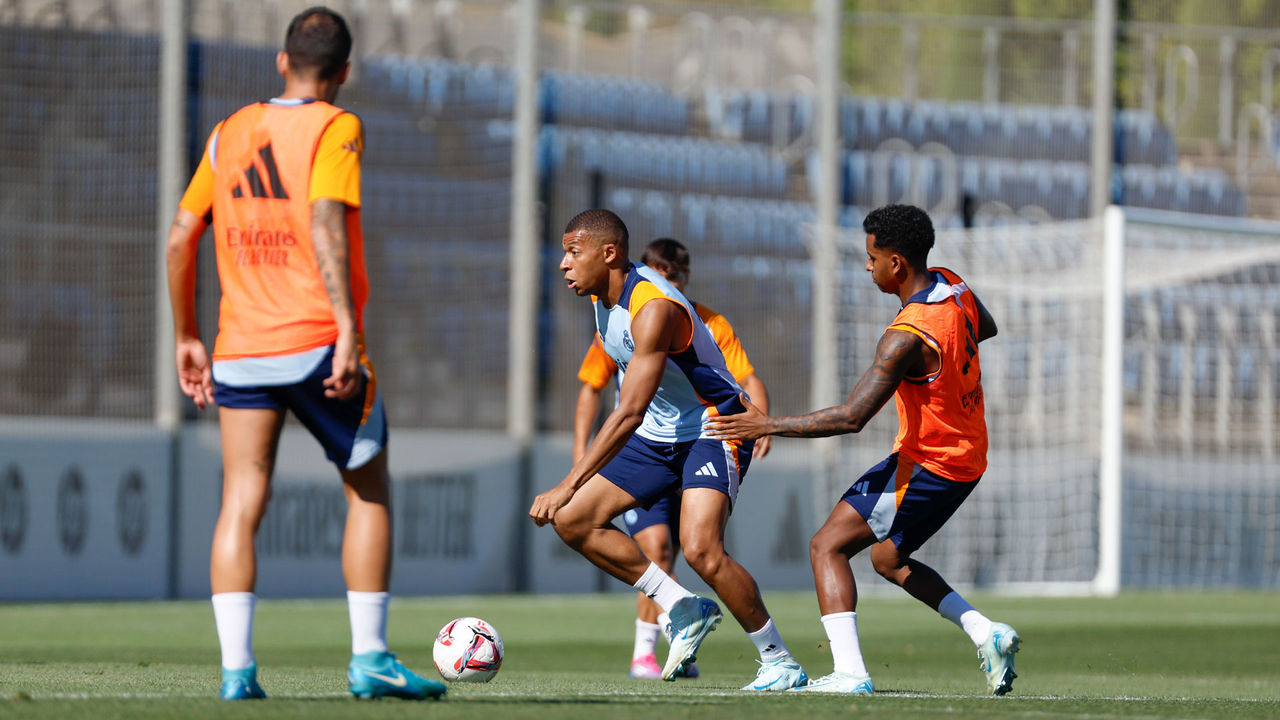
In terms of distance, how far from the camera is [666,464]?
7273 mm

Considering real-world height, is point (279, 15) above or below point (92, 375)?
above

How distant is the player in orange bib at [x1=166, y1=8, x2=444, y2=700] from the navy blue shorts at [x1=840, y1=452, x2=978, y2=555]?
227cm

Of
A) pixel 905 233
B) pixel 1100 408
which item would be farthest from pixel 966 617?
pixel 1100 408

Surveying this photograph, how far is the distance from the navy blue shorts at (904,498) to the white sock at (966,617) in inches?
14.0

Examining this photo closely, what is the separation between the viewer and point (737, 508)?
1962cm

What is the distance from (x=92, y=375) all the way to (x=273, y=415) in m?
13.4

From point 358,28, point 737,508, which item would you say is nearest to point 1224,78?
point 737,508

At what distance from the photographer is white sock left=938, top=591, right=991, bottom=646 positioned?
22.0ft

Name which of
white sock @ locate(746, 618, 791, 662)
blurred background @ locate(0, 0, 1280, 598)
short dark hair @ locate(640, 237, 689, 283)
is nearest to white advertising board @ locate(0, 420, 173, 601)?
blurred background @ locate(0, 0, 1280, 598)

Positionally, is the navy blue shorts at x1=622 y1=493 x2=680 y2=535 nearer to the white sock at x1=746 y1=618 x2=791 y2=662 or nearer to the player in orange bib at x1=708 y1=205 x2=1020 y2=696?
the white sock at x1=746 y1=618 x2=791 y2=662

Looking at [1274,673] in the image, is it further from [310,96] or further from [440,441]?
[440,441]

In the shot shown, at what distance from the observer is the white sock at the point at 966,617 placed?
671 cm

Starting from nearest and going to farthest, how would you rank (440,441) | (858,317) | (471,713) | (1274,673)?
(471,713), (1274,673), (440,441), (858,317)

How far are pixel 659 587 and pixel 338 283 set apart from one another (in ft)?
8.47
